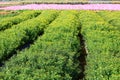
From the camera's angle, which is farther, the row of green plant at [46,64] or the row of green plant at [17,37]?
the row of green plant at [17,37]

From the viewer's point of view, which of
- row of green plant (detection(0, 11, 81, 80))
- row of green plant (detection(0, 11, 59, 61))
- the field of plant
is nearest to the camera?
row of green plant (detection(0, 11, 81, 80))

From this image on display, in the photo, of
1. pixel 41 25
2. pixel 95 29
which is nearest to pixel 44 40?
pixel 95 29

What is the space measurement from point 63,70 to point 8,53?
4989 millimetres

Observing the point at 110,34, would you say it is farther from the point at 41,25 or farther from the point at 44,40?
the point at 41,25

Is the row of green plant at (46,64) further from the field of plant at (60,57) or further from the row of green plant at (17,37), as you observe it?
the row of green plant at (17,37)

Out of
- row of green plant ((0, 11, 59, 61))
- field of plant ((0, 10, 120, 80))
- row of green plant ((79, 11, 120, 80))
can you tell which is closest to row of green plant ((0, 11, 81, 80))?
field of plant ((0, 10, 120, 80))

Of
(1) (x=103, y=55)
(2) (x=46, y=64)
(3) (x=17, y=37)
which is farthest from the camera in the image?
(3) (x=17, y=37)

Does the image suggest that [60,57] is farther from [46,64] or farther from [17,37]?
[17,37]

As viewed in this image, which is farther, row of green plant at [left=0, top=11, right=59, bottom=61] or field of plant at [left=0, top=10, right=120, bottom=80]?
row of green plant at [left=0, top=11, right=59, bottom=61]

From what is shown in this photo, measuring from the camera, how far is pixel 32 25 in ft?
59.9

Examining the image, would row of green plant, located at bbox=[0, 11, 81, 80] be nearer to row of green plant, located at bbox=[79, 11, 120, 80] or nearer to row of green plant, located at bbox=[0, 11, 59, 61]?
row of green plant, located at bbox=[79, 11, 120, 80]

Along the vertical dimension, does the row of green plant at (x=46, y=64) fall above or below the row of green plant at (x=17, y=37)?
above

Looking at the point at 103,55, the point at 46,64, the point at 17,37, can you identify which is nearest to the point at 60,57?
the point at 46,64

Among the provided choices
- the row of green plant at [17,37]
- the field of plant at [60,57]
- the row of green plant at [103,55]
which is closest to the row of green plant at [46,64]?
the field of plant at [60,57]
